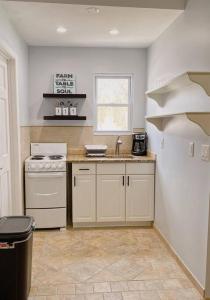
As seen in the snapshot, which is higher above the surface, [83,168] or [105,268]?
[83,168]

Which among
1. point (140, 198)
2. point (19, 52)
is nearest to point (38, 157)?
point (19, 52)

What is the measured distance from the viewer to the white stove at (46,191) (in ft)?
11.6

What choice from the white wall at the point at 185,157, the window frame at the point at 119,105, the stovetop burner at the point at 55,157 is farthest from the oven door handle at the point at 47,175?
the white wall at the point at 185,157

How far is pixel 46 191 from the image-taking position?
141 inches

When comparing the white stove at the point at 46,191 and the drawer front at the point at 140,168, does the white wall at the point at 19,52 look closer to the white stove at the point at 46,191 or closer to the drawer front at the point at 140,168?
the white stove at the point at 46,191

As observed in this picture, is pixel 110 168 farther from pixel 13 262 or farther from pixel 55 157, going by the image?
pixel 13 262

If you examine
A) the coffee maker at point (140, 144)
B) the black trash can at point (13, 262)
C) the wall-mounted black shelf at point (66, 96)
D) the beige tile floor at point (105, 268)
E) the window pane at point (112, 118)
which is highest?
the wall-mounted black shelf at point (66, 96)

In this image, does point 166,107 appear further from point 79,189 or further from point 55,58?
point 55,58

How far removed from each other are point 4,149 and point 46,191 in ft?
2.84

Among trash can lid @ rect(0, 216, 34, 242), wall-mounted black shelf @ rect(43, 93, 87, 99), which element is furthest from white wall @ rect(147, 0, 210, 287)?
trash can lid @ rect(0, 216, 34, 242)

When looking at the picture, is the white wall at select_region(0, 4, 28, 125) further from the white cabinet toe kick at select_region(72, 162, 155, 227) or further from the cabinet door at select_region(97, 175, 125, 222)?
the cabinet door at select_region(97, 175, 125, 222)

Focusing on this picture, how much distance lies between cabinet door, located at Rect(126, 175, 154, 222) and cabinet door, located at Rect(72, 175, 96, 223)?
0.46m

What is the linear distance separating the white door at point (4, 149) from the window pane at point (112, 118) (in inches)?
61.8

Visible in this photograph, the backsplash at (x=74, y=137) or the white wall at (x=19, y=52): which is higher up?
the white wall at (x=19, y=52)
